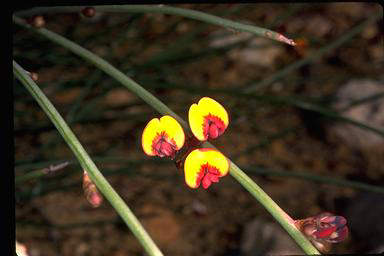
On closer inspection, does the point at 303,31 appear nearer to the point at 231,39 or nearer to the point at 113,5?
the point at 231,39

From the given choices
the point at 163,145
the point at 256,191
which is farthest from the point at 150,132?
the point at 256,191

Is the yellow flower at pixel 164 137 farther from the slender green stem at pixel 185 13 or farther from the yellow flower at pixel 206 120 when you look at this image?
the slender green stem at pixel 185 13

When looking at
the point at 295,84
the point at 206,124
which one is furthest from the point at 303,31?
the point at 206,124

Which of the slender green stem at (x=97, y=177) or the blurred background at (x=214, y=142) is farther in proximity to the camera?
the blurred background at (x=214, y=142)

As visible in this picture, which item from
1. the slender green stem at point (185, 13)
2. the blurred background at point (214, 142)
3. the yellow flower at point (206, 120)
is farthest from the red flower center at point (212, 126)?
the blurred background at point (214, 142)

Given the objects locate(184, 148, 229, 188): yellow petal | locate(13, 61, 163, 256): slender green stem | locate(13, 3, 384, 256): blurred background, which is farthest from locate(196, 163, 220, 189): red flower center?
locate(13, 3, 384, 256): blurred background
